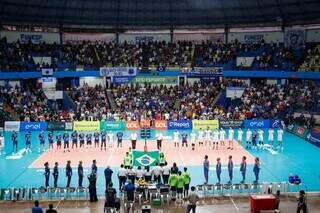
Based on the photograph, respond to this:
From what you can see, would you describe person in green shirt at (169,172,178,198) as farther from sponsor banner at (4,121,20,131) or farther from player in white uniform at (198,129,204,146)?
sponsor banner at (4,121,20,131)

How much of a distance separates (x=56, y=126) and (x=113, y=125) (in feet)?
18.2

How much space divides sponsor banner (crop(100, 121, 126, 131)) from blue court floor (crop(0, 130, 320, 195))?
8.56m

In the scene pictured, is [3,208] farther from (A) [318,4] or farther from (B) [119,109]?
(A) [318,4]

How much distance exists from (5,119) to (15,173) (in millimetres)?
17311

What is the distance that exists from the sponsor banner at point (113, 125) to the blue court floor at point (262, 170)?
8.56 m

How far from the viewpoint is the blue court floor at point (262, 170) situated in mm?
25984

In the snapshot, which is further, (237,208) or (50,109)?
(50,109)

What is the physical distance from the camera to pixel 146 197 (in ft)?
Answer: 70.4

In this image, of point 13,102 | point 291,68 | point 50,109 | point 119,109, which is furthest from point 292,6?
point 13,102

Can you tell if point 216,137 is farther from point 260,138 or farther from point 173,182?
point 173,182

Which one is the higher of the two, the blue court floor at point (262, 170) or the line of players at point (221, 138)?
the line of players at point (221, 138)

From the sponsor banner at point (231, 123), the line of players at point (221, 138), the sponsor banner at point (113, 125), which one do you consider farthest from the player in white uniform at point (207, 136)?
the sponsor banner at point (113, 125)

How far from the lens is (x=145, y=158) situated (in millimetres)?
24953

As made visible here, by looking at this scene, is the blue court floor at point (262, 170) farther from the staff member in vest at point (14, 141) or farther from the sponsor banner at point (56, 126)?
the sponsor banner at point (56, 126)
